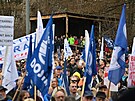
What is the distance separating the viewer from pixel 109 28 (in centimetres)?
2681

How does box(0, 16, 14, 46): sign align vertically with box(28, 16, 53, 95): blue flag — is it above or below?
above

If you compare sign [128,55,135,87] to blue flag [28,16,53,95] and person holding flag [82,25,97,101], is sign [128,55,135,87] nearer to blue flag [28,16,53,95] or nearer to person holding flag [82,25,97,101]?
person holding flag [82,25,97,101]

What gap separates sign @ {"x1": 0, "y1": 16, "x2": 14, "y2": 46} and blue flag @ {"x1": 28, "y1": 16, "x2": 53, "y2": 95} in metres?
0.53

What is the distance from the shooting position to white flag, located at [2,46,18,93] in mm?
8012

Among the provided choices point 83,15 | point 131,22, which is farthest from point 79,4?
point 131,22

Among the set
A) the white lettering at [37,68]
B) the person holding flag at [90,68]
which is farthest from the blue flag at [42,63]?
the person holding flag at [90,68]

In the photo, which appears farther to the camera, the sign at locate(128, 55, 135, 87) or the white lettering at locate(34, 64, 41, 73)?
the white lettering at locate(34, 64, 41, 73)

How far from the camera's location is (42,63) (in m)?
7.92

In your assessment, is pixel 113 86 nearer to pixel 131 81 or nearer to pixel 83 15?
pixel 131 81

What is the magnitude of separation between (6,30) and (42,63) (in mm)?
887

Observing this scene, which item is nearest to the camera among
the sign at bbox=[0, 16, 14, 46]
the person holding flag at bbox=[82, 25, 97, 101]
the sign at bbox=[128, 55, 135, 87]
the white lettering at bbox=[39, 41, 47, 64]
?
the sign at bbox=[128, 55, 135, 87]

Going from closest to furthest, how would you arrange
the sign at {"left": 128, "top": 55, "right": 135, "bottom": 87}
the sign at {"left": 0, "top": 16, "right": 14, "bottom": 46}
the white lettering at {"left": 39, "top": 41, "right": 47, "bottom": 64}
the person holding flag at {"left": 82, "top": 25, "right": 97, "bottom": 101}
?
the sign at {"left": 128, "top": 55, "right": 135, "bottom": 87} < the sign at {"left": 0, "top": 16, "right": 14, "bottom": 46} < the white lettering at {"left": 39, "top": 41, "right": 47, "bottom": 64} < the person holding flag at {"left": 82, "top": 25, "right": 97, "bottom": 101}

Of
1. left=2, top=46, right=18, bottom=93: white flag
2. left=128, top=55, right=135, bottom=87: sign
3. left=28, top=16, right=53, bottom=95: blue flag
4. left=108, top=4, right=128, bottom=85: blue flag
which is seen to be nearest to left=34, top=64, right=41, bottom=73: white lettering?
left=28, top=16, right=53, bottom=95: blue flag

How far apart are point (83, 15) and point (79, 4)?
1.75 m
